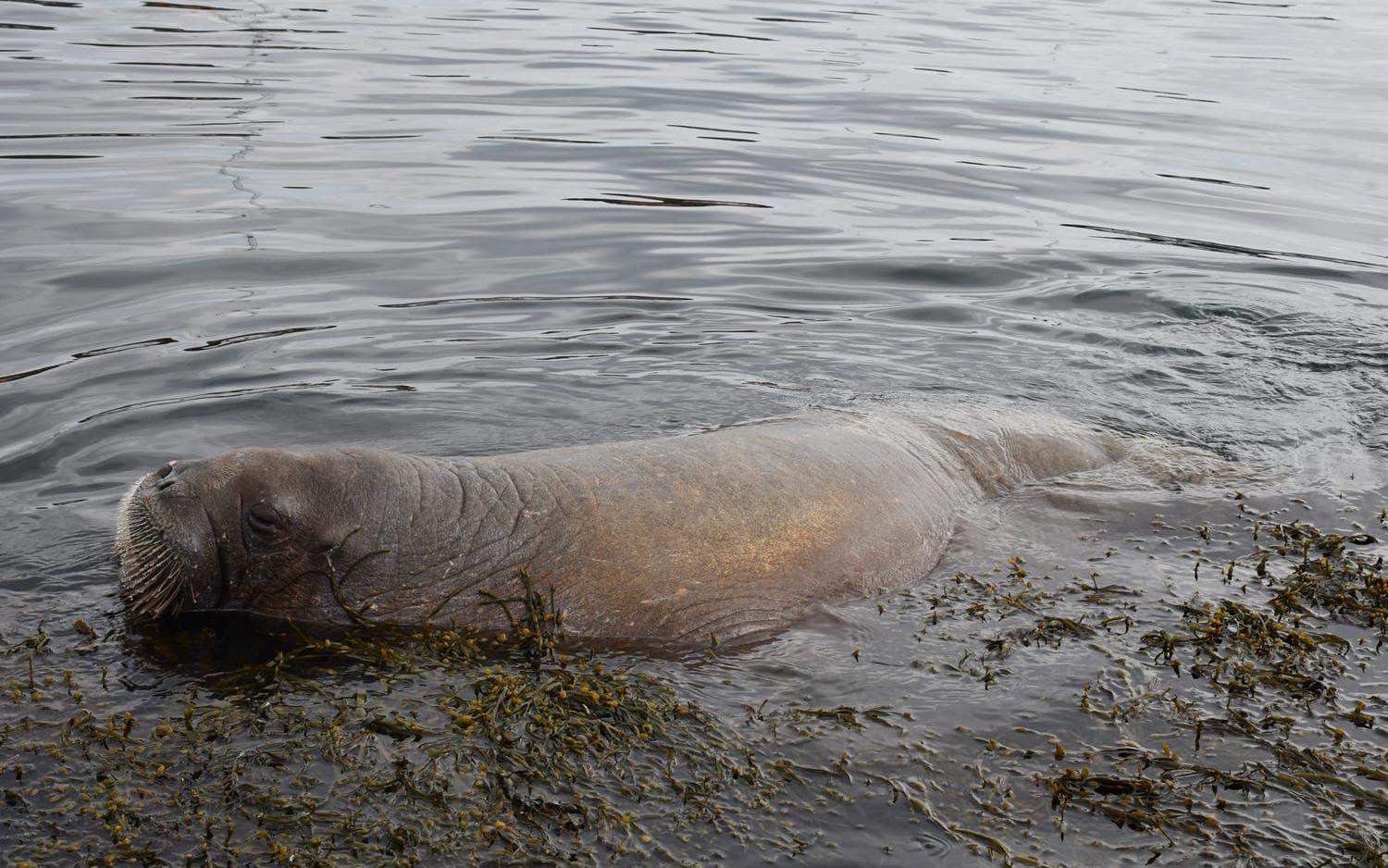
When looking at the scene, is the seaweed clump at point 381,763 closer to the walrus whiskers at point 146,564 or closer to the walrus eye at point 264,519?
the walrus whiskers at point 146,564

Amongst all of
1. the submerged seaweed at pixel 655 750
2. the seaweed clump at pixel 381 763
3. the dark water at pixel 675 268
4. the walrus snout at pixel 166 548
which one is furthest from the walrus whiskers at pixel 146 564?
the dark water at pixel 675 268

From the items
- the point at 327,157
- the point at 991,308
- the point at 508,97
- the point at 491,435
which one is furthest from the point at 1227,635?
the point at 508,97

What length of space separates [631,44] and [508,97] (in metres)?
7.38

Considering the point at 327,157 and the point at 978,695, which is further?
the point at 327,157

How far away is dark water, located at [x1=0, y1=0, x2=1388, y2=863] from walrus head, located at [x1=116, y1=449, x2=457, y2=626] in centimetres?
68

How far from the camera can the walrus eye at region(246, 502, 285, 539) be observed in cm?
616

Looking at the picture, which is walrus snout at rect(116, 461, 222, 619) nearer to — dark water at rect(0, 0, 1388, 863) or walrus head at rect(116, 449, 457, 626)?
walrus head at rect(116, 449, 457, 626)

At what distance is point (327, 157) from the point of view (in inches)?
701

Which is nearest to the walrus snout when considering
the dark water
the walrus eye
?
the walrus eye

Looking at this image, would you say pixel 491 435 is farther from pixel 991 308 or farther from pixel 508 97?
pixel 508 97

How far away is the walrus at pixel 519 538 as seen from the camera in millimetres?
6254

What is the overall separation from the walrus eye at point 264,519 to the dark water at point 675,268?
1145 mm

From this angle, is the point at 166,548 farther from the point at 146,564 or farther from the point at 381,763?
the point at 381,763

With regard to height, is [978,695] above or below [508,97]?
below
